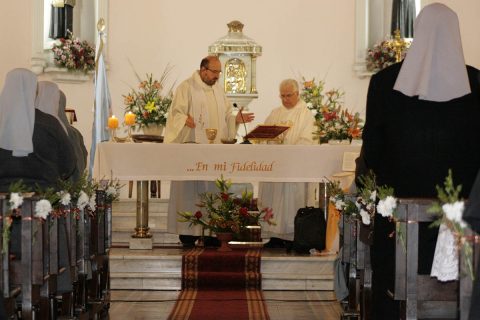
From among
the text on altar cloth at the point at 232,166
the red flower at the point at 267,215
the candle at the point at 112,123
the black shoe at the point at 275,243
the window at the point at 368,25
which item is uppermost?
the window at the point at 368,25

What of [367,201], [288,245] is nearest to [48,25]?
[288,245]

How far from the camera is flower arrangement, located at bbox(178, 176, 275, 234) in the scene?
36.3ft

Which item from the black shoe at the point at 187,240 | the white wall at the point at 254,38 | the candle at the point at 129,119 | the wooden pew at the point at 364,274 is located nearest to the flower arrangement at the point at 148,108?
the candle at the point at 129,119

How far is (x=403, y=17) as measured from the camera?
14672 mm

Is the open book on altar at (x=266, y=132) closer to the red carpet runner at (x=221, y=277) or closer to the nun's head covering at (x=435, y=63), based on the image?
the red carpet runner at (x=221, y=277)

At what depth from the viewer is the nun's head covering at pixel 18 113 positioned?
6.85 metres

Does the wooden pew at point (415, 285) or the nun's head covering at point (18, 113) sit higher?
the nun's head covering at point (18, 113)

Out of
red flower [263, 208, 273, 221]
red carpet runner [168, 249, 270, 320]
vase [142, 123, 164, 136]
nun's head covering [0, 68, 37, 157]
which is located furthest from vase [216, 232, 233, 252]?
nun's head covering [0, 68, 37, 157]

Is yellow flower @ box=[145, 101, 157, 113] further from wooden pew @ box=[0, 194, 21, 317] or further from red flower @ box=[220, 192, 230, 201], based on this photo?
wooden pew @ box=[0, 194, 21, 317]

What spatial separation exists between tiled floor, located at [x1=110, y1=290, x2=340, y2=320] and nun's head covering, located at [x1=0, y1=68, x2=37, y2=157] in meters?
2.34

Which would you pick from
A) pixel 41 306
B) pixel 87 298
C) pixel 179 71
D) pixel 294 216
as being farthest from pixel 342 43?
pixel 41 306

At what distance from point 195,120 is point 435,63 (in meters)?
6.55

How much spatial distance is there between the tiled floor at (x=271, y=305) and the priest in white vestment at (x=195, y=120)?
163 cm

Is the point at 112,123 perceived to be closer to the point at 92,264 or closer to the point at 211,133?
the point at 211,133
